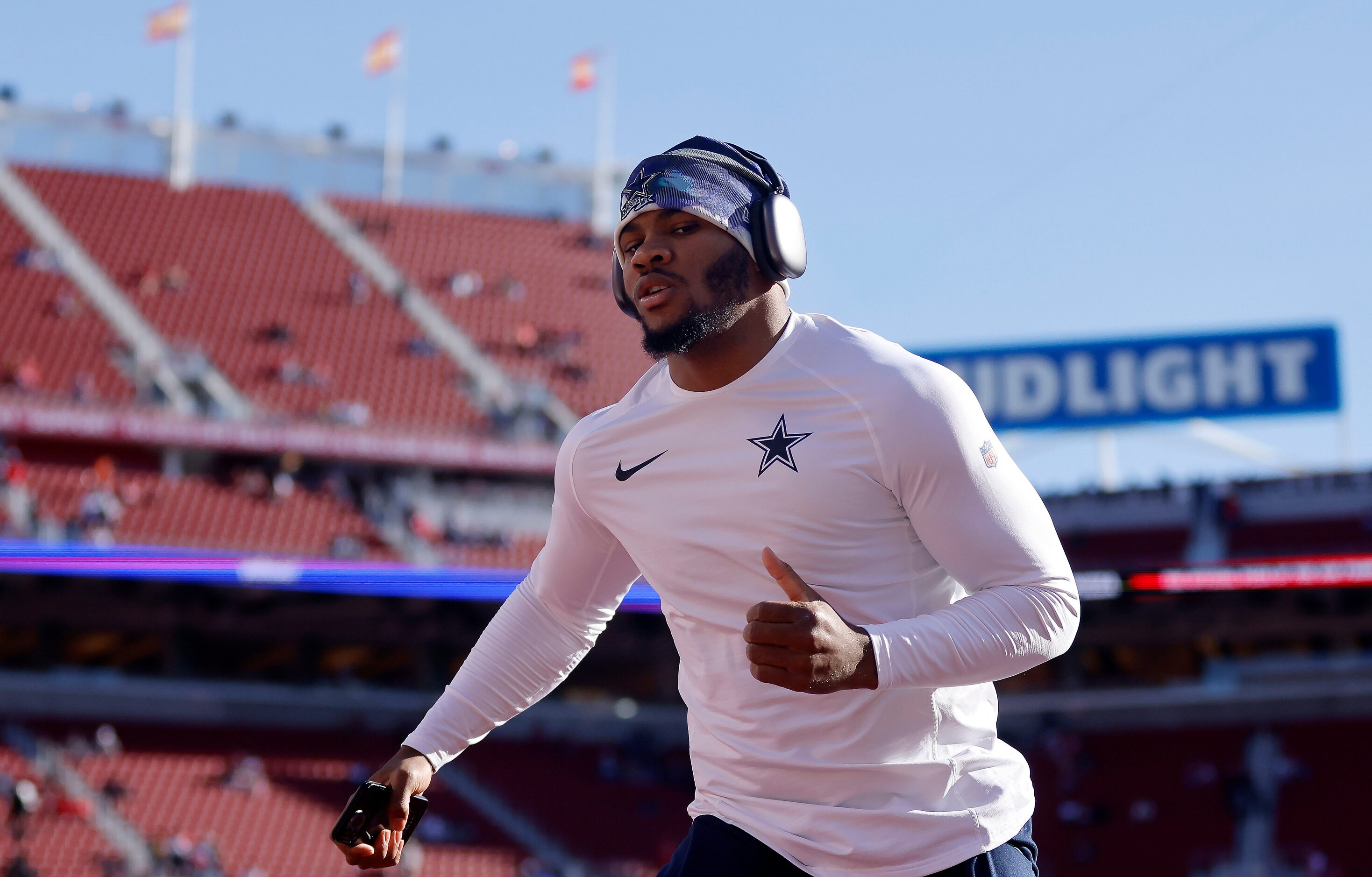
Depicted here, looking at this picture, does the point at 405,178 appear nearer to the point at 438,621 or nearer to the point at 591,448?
the point at 438,621

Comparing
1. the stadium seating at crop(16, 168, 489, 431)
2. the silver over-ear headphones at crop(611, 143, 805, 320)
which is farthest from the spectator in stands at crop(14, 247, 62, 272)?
the silver over-ear headphones at crop(611, 143, 805, 320)

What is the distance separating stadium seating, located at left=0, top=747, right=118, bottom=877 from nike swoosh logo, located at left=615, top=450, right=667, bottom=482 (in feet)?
61.2

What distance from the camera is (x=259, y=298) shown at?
3303 centimetres

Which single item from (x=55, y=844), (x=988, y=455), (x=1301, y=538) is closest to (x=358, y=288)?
(x=55, y=844)

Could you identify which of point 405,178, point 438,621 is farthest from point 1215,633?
point 405,178

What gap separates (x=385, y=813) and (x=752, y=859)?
868 mm

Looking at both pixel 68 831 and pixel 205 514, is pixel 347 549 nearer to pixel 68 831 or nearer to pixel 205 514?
pixel 205 514

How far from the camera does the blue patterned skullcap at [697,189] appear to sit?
110 inches

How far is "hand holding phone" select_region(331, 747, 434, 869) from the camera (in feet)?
9.71

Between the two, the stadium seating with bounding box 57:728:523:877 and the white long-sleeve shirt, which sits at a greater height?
the white long-sleeve shirt

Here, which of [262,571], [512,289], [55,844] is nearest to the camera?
[55,844]

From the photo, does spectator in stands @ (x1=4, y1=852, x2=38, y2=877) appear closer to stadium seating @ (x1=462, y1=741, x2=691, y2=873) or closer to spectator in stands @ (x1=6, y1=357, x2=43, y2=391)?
stadium seating @ (x1=462, y1=741, x2=691, y2=873)

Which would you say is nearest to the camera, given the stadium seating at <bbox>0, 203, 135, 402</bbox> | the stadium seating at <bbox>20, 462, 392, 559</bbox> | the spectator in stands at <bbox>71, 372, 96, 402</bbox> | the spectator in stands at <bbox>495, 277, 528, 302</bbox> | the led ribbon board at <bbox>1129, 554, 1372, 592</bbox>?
the led ribbon board at <bbox>1129, 554, 1372, 592</bbox>

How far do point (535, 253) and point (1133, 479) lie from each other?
17.7 m
